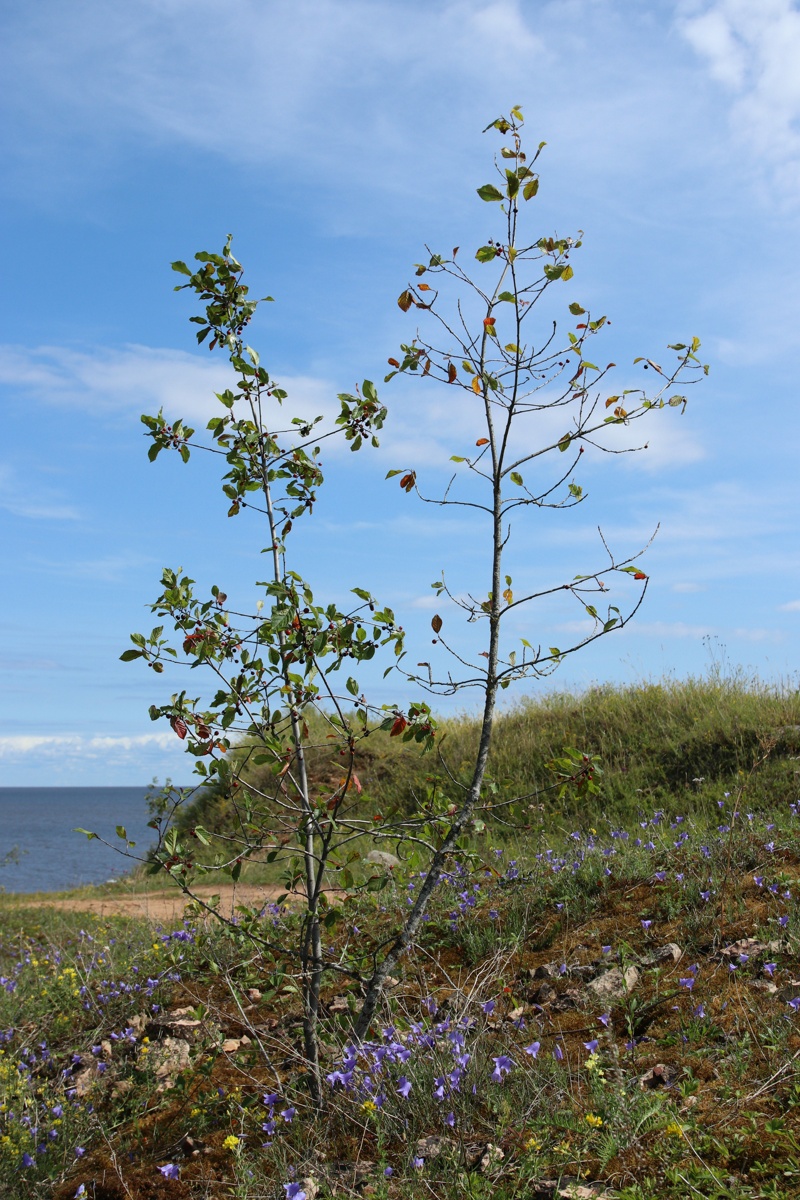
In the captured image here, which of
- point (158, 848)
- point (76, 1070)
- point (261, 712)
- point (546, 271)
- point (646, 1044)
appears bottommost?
point (76, 1070)

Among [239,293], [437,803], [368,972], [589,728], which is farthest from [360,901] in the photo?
[589,728]

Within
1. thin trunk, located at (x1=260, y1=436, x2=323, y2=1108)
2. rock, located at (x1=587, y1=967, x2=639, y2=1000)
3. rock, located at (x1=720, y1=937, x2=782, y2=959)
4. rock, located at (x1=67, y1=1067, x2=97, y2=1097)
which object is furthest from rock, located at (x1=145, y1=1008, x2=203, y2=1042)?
rock, located at (x1=720, y1=937, x2=782, y2=959)

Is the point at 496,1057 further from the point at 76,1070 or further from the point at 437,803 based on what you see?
the point at 76,1070

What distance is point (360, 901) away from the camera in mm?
6473

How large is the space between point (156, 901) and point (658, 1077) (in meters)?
9.46

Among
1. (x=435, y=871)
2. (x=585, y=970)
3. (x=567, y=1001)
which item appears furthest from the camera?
(x=585, y=970)

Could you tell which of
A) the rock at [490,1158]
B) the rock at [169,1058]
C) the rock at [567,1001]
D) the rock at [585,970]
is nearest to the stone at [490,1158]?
the rock at [490,1158]

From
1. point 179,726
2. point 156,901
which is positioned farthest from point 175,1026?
A: point 156,901

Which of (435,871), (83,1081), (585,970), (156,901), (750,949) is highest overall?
(435,871)

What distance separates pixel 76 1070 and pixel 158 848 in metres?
1.95

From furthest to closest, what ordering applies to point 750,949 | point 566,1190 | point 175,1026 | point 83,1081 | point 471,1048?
point 175,1026 → point 83,1081 → point 750,949 → point 471,1048 → point 566,1190

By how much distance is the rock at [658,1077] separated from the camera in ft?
11.5

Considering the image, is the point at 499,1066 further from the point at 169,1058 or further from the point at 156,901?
the point at 156,901

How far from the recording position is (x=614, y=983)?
4375 mm
